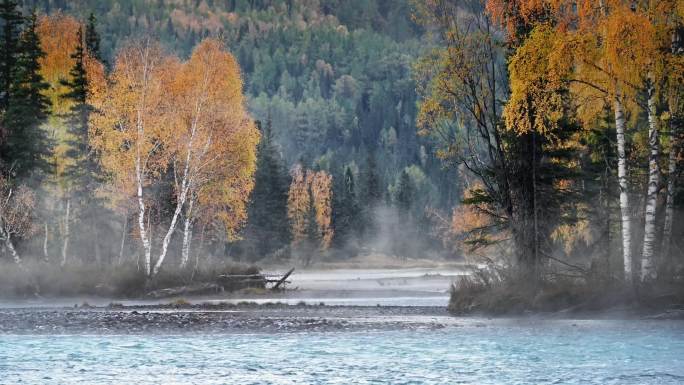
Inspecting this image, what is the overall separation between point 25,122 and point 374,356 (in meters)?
36.7

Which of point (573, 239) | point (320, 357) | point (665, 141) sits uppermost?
point (665, 141)

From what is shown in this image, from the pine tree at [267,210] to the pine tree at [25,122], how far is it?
34.7m

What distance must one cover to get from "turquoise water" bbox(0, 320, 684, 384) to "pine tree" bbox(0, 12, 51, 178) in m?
27.3

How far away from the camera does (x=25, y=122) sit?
1983 inches

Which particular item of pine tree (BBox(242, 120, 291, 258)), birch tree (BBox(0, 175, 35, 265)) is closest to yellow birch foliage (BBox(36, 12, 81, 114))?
birch tree (BBox(0, 175, 35, 265))

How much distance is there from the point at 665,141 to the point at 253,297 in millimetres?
20832

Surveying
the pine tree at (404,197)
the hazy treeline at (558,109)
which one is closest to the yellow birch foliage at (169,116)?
the hazy treeline at (558,109)

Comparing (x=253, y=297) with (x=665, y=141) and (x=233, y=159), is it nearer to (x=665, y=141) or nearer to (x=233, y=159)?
(x=233, y=159)

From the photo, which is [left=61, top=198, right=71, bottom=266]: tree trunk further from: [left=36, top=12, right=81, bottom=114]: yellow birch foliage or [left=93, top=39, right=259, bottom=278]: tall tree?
[left=93, top=39, right=259, bottom=278]: tall tree

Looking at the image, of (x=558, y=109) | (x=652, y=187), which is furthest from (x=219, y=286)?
(x=652, y=187)

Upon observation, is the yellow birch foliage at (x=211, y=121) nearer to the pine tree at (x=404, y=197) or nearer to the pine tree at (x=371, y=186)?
the pine tree at (x=371, y=186)

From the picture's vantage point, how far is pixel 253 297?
144 ft

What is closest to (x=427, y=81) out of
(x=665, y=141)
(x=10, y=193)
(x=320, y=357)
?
(x=665, y=141)

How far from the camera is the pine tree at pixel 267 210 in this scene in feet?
292
